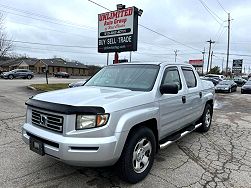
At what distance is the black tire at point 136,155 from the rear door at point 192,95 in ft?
5.00

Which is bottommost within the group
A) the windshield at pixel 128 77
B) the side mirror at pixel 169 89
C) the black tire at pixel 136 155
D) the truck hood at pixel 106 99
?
the black tire at pixel 136 155

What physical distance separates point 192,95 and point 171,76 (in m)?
0.89

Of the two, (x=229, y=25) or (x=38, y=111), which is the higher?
(x=229, y=25)

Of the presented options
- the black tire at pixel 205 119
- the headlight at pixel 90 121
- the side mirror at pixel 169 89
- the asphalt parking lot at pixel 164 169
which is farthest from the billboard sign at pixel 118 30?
the headlight at pixel 90 121

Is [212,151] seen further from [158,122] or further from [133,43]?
[133,43]

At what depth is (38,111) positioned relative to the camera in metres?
3.42

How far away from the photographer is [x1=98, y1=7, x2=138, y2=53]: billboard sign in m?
17.1

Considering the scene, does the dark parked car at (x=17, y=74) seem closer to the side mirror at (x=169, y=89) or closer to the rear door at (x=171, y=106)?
the rear door at (x=171, y=106)

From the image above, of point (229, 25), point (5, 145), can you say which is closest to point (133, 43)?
point (5, 145)

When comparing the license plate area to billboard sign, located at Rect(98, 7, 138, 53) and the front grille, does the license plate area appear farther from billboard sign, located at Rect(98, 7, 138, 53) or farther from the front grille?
billboard sign, located at Rect(98, 7, 138, 53)

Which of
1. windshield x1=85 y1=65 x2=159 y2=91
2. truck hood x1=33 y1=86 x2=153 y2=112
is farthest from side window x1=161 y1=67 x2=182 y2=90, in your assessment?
truck hood x1=33 y1=86 x2=153 y2=112

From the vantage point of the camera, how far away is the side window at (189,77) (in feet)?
17.2

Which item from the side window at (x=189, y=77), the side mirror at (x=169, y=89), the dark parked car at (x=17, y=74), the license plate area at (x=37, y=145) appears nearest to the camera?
A: the license plate area at (x=37, y=145)

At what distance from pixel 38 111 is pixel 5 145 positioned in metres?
2.16
